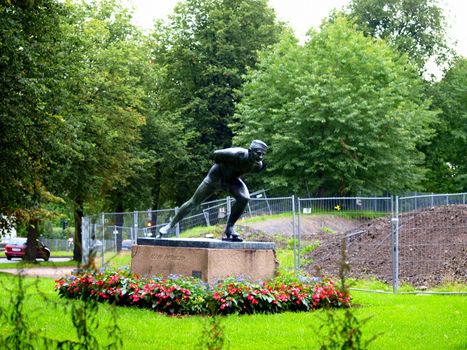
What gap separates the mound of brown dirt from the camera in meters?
20.5

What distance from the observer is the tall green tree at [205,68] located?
151 feet

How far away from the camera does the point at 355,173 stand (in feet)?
125

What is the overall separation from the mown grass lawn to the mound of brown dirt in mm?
5369

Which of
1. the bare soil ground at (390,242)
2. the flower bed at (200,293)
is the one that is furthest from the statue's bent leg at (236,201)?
the bare soil ground at (390,242)

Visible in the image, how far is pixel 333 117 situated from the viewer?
1483 inches

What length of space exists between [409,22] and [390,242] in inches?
1350

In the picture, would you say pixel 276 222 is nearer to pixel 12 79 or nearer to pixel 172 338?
pixel 12 79

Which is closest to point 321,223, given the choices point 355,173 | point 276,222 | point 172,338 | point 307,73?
point 276,222

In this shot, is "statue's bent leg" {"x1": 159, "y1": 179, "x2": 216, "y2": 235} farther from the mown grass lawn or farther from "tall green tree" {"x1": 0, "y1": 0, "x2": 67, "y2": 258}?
"tall green tree" {"x1": 0, "y1": 0, "x2": 67, "y2": 258}

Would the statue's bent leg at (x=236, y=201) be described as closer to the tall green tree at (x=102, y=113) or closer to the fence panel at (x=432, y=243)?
the fence panel at (x=432, y=243)

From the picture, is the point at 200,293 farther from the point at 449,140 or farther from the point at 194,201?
the point at 449,140

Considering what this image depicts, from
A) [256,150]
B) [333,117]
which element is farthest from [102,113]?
[256,150]

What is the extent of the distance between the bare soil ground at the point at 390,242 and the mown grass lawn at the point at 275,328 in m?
5.63

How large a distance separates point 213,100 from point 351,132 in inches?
458
